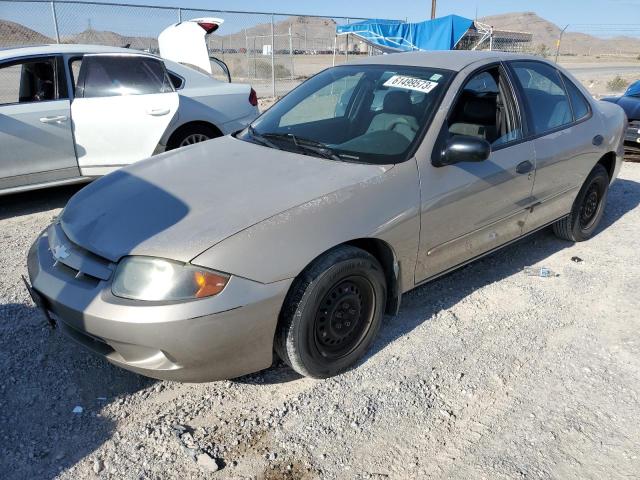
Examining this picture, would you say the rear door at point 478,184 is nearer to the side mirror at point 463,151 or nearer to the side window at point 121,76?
the side mirror at point 463,151

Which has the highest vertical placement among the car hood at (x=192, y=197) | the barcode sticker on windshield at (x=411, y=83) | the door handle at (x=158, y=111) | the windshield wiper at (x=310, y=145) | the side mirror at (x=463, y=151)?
the barcode sticker on windshield at (x=411, y=83)

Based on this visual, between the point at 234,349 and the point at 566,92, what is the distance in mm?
3468

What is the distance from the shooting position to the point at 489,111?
3689mm

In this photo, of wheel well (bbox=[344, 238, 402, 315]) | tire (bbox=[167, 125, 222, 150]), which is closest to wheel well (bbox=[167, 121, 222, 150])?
tire (bbox=[167, 125, 222, 150])

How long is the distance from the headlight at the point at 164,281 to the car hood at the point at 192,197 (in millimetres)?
49

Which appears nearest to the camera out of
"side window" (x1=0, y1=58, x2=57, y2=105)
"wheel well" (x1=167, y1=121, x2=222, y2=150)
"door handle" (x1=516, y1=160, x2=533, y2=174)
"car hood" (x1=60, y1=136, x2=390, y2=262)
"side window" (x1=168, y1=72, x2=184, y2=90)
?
"car hood" (x1=60, y1=136, x2=390, y2=262)

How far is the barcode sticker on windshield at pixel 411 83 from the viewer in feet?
11.2

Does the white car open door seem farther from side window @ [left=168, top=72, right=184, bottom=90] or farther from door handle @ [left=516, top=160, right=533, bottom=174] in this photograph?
door handle @ [left=516, top=160, right=533, bottom=174]

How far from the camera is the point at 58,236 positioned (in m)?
2.84

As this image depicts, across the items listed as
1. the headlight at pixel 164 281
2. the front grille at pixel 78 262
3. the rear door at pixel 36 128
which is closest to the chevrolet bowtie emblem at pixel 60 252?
the front grille at pixel 78 262

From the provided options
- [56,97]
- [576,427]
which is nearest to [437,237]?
→ [576,427]

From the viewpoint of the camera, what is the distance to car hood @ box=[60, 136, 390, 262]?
2477 mm

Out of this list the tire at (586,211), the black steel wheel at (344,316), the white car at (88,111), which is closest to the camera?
the black steel wheel at (344,316)

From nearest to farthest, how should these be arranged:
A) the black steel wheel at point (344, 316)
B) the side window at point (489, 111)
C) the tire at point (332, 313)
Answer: the tire at point (332, 313) < the black steel wheel at point (344, 316) < the side window at point (489, 111)
